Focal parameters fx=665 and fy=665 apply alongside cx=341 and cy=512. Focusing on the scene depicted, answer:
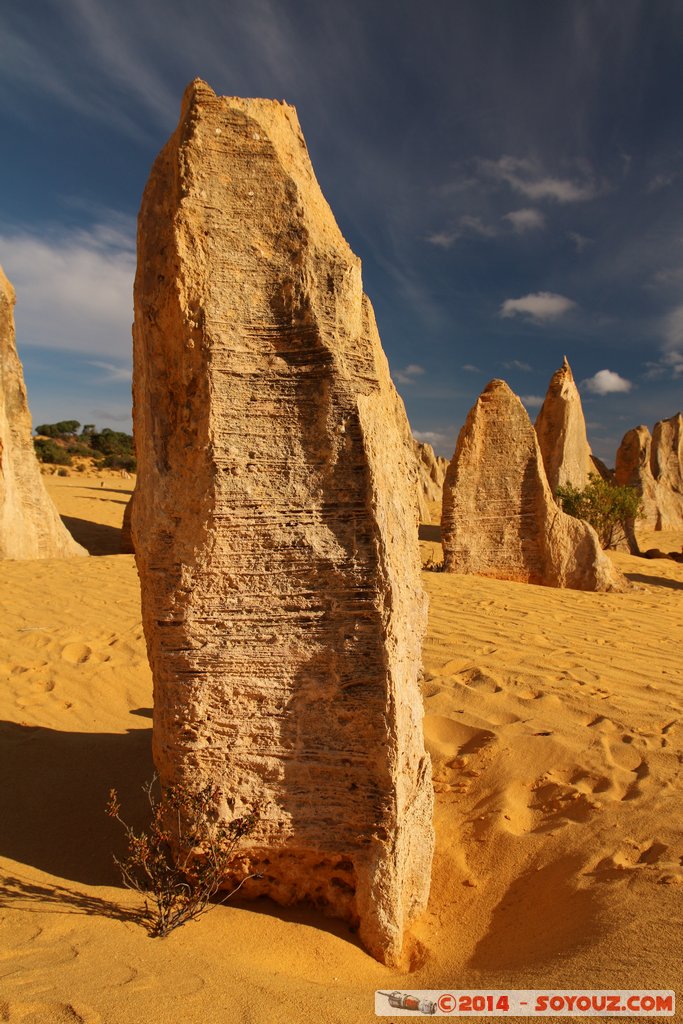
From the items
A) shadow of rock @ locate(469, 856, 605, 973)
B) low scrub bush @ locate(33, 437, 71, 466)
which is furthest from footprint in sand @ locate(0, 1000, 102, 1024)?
low scrub bush @ locate(33, 437, 71, 466)

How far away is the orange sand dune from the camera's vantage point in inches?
73.2

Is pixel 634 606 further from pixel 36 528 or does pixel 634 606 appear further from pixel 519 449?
pixel 36 528

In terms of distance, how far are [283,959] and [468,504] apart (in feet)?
23.0

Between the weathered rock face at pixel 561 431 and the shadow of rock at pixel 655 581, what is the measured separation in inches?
226

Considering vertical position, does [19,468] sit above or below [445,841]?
above

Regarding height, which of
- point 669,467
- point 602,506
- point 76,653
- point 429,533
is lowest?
point 76,653

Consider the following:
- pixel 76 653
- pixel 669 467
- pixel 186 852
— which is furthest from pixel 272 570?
pixel 669 467

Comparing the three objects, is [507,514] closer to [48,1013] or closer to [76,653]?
[76,653]

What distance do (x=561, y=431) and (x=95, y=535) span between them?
11.0 m

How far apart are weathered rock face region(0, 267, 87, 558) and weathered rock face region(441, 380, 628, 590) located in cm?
→ 571

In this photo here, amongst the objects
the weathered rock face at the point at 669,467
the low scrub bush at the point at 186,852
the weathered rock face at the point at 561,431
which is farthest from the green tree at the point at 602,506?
the low scrub bush at the point at 186,852

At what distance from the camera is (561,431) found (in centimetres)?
1625

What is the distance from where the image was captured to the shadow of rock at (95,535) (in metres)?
12.2

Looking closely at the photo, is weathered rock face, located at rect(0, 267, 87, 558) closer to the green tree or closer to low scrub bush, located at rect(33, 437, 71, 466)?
the green tree
